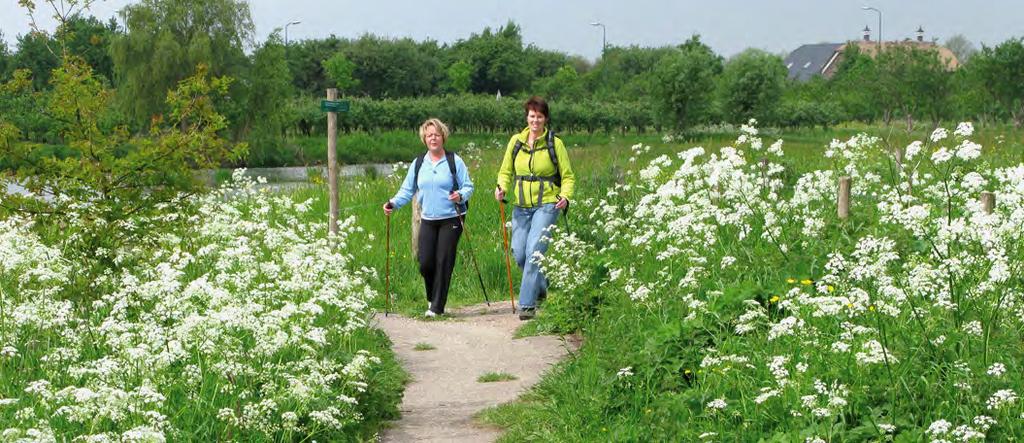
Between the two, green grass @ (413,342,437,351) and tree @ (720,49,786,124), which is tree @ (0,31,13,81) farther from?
green grass @ (413,342,437,351)

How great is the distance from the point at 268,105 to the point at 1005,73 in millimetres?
32948

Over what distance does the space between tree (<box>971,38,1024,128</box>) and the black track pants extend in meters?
44.1

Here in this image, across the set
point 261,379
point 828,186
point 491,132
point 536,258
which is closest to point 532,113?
point 536,258

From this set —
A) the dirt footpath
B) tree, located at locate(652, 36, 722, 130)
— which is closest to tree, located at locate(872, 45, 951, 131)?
tree, located at locate(652, 36, 722, 130)

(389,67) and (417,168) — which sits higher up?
(389,67)

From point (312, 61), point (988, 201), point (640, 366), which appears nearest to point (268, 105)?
point (312, 61)

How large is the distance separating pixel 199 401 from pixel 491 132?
64.1 m

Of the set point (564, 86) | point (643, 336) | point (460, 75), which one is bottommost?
point (643, 336)

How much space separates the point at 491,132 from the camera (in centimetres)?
6944

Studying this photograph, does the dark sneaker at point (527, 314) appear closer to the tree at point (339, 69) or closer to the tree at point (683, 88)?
the tree at point (683, 88)

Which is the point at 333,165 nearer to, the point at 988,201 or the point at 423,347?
the point at 423,347

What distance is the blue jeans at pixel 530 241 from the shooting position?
33.5 feet

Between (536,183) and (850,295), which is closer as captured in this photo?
(850,295)

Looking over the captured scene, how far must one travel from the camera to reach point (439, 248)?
1051 cm
